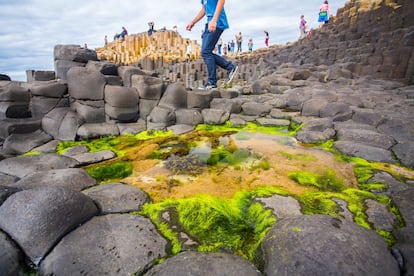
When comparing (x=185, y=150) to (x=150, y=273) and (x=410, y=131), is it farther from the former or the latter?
(x=410, y=131)

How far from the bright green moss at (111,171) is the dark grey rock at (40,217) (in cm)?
102

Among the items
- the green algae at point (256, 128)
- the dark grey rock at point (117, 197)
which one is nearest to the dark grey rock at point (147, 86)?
the green algae at point (256, 128)

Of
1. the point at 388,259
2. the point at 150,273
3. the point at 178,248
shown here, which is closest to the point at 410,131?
A: the point at 388,259

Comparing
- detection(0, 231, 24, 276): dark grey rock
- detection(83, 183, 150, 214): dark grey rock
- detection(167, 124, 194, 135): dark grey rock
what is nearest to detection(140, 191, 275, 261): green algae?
detection(83, 183, 150, 214): dark grey rock

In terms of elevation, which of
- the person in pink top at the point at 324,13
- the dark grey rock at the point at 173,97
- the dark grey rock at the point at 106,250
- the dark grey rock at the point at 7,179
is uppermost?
the person in pink top at the point at 324,13

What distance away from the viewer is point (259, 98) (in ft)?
A: 21.5

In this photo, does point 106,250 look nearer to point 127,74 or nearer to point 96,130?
point 96,130

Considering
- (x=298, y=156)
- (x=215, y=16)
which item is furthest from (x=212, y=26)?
(x=298, y=156)

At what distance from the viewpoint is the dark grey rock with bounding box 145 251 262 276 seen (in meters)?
1.33

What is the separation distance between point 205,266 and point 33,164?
2.64 m

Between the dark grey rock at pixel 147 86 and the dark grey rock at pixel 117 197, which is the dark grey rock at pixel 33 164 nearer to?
the dark grey rock at pixel 117 197

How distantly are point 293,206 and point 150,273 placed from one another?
4.19ft

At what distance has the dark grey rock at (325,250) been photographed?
126cm

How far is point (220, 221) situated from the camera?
1.99m
